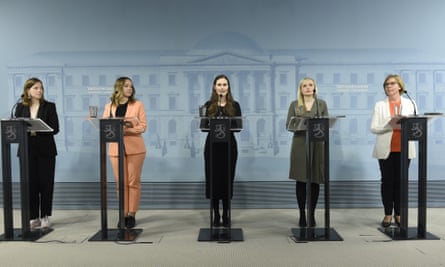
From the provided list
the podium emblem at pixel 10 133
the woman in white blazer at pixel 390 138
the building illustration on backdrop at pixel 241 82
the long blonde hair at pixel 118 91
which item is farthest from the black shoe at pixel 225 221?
the podium emblem at pixel 10 133

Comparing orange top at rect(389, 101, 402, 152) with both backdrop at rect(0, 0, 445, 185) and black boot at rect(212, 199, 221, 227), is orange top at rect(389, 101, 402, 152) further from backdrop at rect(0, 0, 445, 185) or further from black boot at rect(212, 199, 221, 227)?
black boot at rect(212, 199, 221, 227)

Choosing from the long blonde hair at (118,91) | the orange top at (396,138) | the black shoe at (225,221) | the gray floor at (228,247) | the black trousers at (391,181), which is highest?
the long blonde hair at (118,91)

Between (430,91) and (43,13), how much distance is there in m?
5.05

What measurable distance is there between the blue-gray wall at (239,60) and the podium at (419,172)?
144 cm

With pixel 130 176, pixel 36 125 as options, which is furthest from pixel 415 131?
pixel 36 125

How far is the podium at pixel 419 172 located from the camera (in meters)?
4.00

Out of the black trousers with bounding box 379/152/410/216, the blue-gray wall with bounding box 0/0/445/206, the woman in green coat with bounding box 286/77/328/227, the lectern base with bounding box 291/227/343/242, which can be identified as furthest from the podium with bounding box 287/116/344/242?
the blue-gray wall with bounding box 0/0/445/206

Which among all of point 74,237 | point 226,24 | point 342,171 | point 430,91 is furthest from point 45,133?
point 430,91

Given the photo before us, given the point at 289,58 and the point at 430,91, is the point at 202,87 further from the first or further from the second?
the point at 430,91

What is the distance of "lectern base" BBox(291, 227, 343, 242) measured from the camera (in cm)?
405

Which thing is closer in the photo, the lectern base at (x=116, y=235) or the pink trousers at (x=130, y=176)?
the lectern base at (x=116, y=235)

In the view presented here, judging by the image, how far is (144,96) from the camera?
5.57m

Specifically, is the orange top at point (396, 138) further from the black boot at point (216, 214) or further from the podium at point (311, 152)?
the black boot at point (216, 214)

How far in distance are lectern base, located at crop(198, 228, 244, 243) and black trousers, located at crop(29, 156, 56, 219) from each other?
5.47 ft
